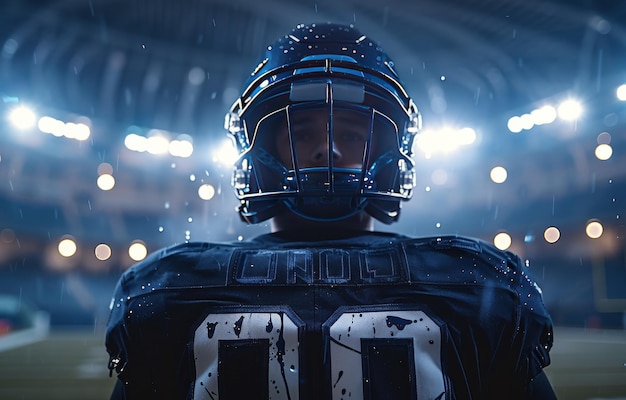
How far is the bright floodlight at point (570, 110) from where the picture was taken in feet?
44.7

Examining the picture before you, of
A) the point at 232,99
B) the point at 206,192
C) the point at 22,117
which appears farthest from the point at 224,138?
the point at 22,117

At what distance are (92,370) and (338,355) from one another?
6.29 meters

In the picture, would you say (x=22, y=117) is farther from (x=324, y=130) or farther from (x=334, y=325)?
(x=334, y=325)

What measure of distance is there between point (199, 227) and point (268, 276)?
18.4 metres

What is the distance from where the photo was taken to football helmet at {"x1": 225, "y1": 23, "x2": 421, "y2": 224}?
147 centimetres

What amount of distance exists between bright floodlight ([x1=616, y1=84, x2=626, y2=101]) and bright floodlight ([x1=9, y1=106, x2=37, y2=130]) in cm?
1737

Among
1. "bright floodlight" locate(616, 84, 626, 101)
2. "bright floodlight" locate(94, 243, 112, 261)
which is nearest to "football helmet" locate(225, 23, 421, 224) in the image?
"bright floodlight" locate(616, 84, 626, 101)

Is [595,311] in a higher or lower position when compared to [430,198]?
lower

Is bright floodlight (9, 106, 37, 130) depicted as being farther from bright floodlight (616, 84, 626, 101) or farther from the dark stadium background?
bright floodlight (616, 84, 626, 101)

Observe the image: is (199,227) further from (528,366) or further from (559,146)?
(528,366)

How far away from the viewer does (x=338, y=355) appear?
1012 millimetres

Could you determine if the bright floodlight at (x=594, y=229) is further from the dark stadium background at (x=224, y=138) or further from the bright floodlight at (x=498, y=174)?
the bright floodlight at (x=498, y=174)

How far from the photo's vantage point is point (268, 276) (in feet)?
3.62

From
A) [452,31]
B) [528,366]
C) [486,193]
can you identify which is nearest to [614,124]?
[486,193]
